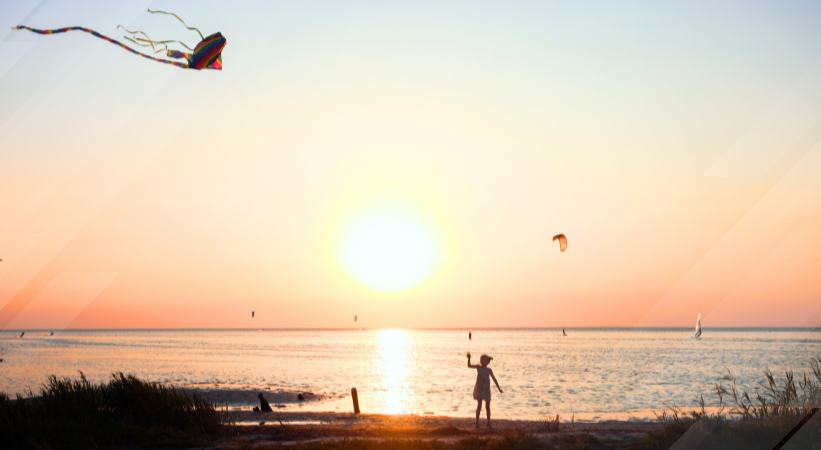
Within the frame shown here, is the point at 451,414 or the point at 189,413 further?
the point at 451,414

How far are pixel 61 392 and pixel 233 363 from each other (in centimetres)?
6633

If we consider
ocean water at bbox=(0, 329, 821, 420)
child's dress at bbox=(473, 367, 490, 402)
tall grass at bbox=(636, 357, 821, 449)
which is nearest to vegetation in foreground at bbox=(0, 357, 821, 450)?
tall grass at bbox=(636, 357, 821, 449)

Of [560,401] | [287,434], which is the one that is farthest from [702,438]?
[560,401]

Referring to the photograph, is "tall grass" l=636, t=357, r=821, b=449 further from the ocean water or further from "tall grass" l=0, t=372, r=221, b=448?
the ocean water

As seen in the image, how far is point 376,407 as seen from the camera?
1673 inches

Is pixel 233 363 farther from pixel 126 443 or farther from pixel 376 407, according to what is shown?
pixel 126 443

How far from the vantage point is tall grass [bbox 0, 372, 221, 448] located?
63.1ft

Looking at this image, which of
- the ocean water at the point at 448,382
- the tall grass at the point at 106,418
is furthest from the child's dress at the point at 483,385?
the ocean water at the point at 448,382

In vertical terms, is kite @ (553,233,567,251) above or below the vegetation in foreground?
above

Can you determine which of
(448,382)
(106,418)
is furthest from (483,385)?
(448,382)

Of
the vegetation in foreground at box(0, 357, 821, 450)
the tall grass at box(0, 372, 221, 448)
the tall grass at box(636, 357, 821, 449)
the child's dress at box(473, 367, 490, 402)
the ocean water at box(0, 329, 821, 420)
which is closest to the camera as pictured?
the tall grass at box(636, 357, 821, 449)

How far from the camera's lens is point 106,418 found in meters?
22.1

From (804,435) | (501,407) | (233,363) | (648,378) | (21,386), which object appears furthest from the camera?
(233,363)

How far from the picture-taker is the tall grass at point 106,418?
63.1 feet
